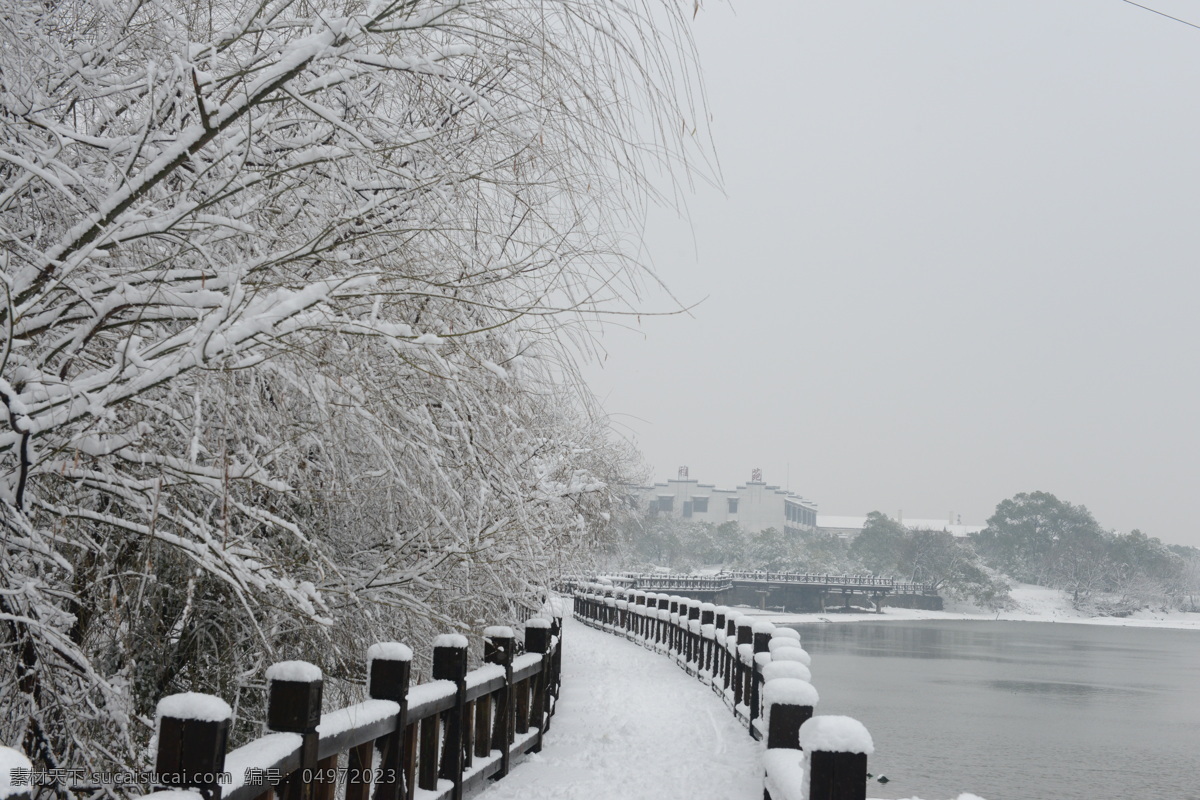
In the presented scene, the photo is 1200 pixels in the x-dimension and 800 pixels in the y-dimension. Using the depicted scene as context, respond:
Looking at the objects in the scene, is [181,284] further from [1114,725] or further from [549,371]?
[1114,725]

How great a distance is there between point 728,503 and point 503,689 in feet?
473

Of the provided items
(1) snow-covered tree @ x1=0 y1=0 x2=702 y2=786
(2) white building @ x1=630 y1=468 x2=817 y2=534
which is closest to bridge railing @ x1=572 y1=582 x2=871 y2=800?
(1) snow-covered tree @ x1=0 y1=0 x2=702 y2=786

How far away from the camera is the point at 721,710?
34.0 ft

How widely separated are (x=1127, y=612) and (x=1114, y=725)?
267 ft

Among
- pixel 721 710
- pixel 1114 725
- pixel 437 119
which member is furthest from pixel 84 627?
pixel 1114 725

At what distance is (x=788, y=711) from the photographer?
4.46 m

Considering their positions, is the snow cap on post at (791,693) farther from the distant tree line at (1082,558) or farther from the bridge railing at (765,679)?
the distant tree line at (1082,558)

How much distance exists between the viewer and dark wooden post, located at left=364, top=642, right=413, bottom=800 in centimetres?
420

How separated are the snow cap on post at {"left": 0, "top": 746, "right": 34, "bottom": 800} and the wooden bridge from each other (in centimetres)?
8140

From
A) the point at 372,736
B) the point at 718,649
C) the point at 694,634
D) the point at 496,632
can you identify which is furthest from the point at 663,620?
the point at 372,736

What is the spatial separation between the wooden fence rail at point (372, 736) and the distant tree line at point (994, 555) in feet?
288

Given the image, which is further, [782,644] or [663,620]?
[663,620]

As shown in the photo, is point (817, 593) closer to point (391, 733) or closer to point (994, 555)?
point (994, 555)

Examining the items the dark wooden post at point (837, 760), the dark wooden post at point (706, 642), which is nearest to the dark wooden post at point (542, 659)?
the dark wooden post at point (706, 642)
